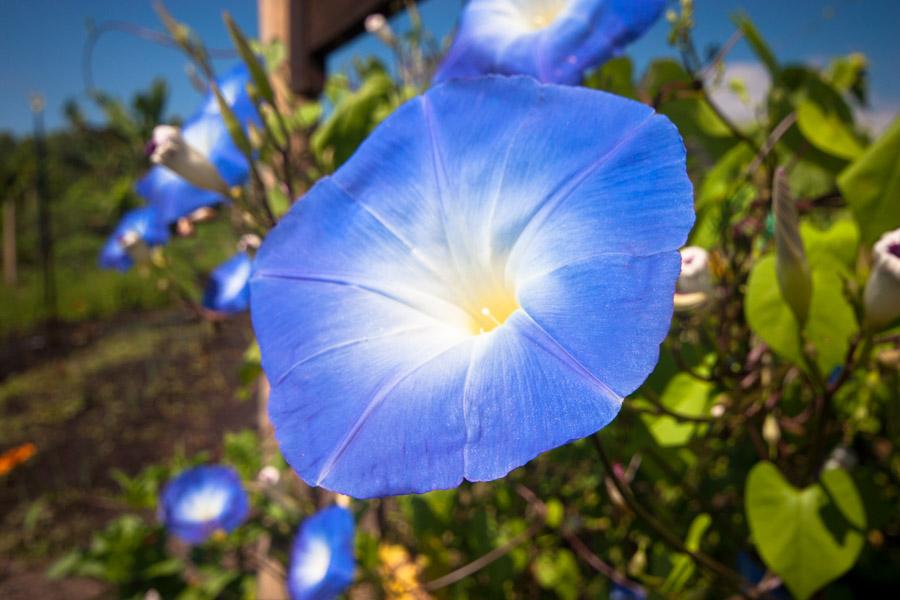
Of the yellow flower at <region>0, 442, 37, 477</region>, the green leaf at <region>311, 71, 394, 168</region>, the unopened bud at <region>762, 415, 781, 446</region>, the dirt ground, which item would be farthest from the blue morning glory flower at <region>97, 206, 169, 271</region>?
the yellow flower at <region>0, 442, 37, 477</region>

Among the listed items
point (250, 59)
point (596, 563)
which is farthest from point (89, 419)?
point (250, 59)

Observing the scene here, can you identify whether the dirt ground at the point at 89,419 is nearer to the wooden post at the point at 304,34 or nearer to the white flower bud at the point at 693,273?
the wooden post at the point at 304,34

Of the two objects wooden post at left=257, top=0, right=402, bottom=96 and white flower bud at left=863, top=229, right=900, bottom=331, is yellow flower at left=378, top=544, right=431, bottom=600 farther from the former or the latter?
wooden post at left=257, top=0, right=402, bottom=96

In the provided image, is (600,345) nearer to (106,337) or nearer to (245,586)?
(245,586)

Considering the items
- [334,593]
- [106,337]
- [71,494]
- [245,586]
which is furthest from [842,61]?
[106,337]

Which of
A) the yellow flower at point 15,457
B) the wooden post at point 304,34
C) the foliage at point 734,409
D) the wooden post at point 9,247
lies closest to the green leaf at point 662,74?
the foliage at point 734,409

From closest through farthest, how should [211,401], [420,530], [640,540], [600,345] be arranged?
[600,345], [640,540], [420,530], [211,401]

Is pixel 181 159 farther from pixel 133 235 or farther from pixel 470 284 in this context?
pixel 133 235
